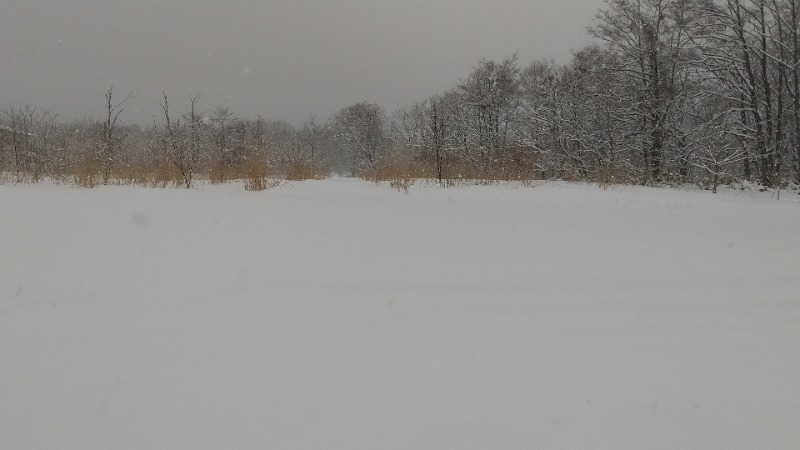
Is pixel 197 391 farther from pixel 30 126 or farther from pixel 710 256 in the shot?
pixel 30 126

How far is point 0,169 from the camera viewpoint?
7.21m

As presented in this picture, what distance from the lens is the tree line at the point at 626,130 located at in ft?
25.7

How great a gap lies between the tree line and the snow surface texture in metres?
5.08

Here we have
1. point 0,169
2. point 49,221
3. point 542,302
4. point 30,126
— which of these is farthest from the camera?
point 30,126

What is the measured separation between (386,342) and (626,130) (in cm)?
1610

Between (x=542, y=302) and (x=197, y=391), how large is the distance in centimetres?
140

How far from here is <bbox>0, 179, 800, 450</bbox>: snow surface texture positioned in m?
0.97

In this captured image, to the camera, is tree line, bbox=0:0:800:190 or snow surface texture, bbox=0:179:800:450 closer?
snow surface texture, bbox=0:179:800:450

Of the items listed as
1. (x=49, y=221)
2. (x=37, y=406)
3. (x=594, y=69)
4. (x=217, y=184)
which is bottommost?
(x=37, y=406)

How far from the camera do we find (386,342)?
1371 millimetres

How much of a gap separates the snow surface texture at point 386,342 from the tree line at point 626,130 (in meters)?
5.08

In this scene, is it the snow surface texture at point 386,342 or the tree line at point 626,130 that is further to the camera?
the tree line at point 626,130

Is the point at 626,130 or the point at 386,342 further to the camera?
the point at 626,130

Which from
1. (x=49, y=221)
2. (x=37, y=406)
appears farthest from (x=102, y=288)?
(x=49, y=221)
